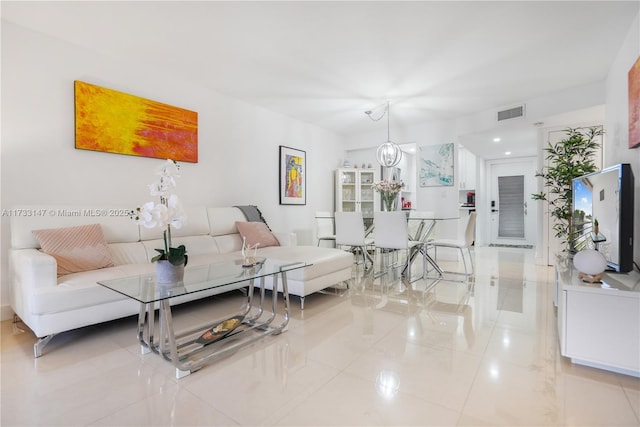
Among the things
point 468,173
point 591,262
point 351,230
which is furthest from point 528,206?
point 591,262

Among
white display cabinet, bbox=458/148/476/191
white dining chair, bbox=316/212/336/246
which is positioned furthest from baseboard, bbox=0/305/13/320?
white display cabinet, bbox=458/148/476/191

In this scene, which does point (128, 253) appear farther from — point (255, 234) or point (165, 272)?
point (255, 234)

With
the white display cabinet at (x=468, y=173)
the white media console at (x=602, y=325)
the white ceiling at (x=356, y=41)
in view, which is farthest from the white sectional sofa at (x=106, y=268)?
the white display cabinet at (x=468, y=173)

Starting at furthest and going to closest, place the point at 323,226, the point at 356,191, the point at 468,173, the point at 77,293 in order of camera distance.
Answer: the point at 468,173, the point at 356,191, the point at 323,226, the point at 77,293

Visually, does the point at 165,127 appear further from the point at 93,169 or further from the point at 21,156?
the point at 21,156

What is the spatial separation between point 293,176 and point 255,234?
1819 millimetres

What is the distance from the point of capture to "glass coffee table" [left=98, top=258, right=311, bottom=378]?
168 centimetres

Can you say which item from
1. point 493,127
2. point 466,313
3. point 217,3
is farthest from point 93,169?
point 493,127

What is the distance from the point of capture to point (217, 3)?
7.61 feet

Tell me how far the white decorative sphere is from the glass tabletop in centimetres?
183

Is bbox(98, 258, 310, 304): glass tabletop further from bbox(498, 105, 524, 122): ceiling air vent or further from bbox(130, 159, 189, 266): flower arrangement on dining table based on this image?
bbox(498, 105, 524, 122): ceiling air vent

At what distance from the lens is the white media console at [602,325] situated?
1.63 metres

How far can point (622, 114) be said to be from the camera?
293cm

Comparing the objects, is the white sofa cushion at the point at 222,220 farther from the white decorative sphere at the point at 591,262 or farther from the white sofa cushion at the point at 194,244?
the white decorative sphere at the point at 591,262
